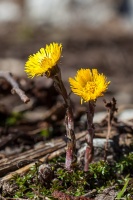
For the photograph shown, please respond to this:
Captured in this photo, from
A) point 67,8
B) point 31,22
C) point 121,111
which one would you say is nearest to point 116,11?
point 67,8

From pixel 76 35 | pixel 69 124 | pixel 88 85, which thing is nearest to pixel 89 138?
pixel 69 124

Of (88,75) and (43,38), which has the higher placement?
(43,38)

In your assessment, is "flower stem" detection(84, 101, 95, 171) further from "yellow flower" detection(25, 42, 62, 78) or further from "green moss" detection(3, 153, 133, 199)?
"yellow flower" detection(25, 42, 62, 78)

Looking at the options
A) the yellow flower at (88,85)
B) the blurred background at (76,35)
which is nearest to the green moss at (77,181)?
the yellow flower at (88,85)

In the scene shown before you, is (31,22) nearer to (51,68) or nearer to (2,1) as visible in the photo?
(2,1)

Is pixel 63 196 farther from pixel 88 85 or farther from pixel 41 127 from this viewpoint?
pixel 41 127

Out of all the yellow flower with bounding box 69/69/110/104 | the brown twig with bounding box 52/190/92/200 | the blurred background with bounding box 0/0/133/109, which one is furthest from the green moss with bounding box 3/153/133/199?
the blurred background with bounding box 0/0/133/109
